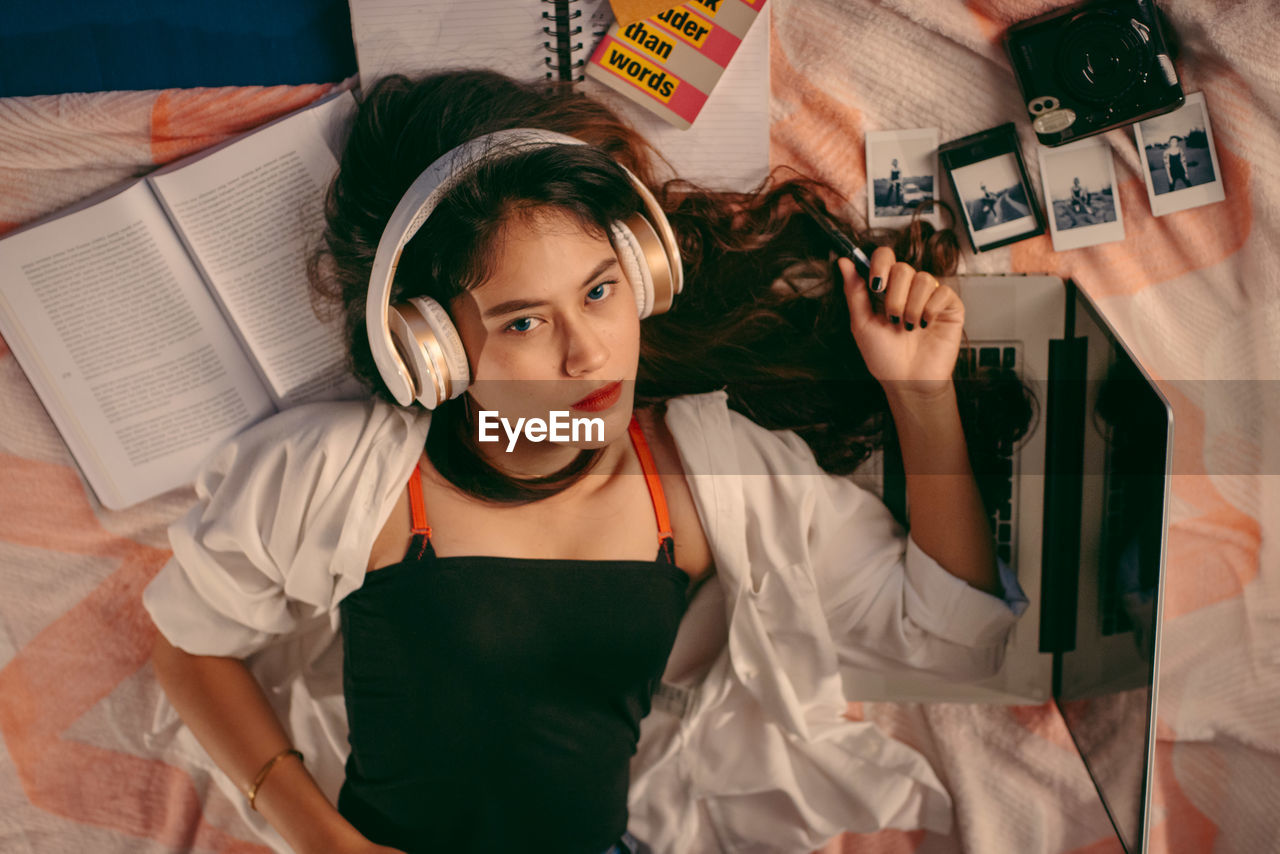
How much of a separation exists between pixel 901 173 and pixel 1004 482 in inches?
14.8

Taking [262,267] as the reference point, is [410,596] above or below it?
below

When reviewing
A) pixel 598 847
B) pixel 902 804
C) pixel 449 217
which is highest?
pixel 449 217

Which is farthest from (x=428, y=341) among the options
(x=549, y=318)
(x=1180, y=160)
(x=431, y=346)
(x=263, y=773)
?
(x=1180, y=160)

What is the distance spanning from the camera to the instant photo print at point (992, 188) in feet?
2.73

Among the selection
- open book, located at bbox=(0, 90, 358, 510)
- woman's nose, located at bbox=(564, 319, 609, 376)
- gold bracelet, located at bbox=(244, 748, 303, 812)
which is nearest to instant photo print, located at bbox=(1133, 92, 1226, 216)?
woman's nose, located at bbox=(564, 319, 609, 376)

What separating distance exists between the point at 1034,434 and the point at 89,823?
1285 millimetres

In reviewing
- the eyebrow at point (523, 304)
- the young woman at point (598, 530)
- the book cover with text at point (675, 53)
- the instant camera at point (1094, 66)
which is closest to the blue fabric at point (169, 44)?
the young woman at point (598, 530)

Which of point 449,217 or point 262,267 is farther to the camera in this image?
point 262,267

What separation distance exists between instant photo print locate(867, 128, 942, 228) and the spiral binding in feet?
1.12

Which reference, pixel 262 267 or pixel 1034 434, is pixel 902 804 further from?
pixel 262 267

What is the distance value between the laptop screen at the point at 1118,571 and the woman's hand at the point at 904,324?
5.9 inches

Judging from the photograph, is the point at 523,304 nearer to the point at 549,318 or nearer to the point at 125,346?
the point at 549,318

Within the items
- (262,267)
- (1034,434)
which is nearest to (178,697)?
(262,267)

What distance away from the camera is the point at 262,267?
89 cm
